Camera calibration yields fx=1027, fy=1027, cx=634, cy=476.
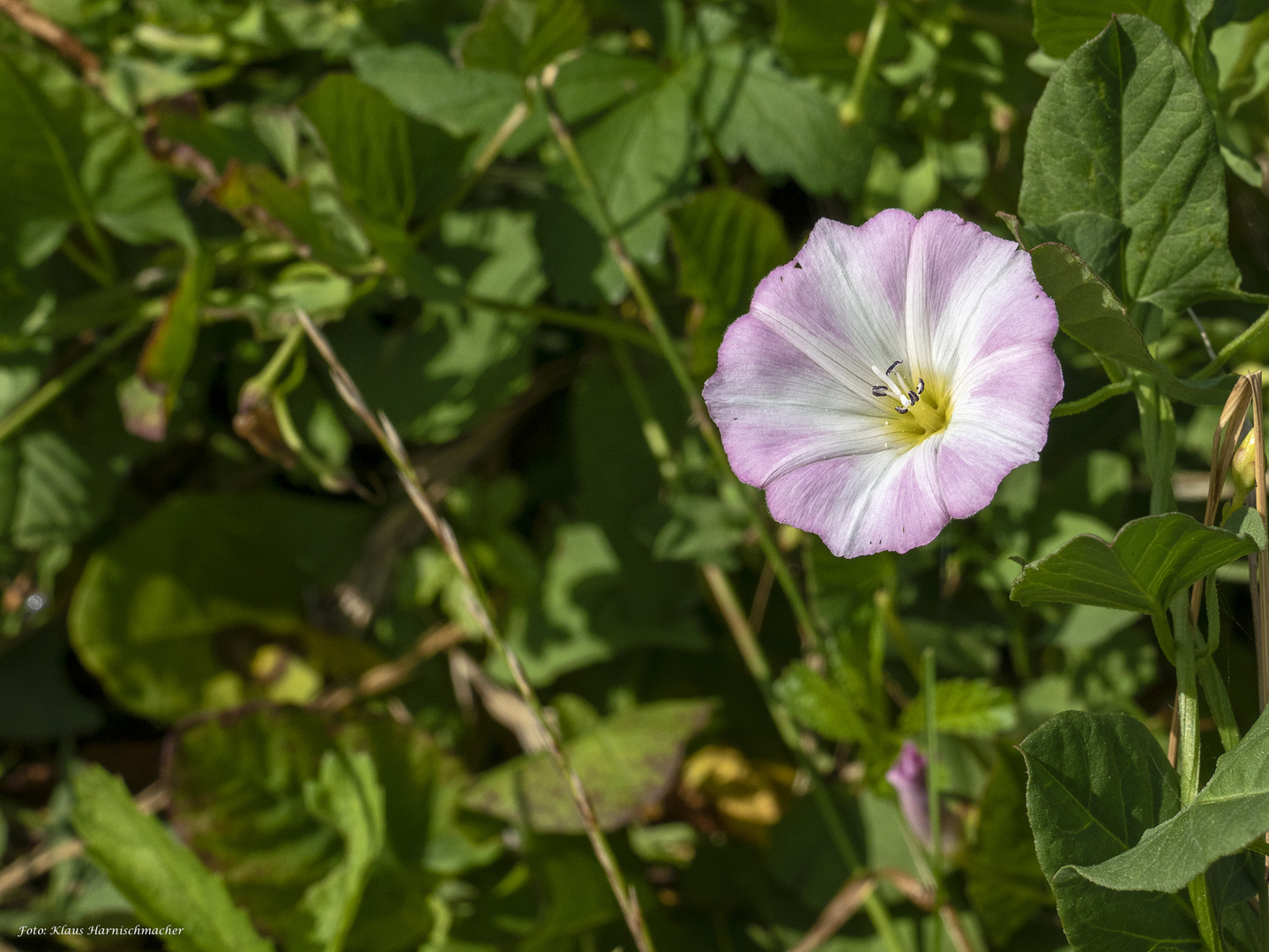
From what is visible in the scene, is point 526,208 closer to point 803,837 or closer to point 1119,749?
point 803,837

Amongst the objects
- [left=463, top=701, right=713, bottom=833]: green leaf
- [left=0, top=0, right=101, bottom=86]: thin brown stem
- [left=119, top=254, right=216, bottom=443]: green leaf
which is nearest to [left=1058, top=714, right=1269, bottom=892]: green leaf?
[left=463, top=701, right=713, bottom=833]: green leaf

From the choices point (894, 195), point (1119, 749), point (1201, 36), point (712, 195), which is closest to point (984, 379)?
point (1119, 749)

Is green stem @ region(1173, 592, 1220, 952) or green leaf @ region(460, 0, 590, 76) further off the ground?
green leaf @ region(460, 0, 590, 76)

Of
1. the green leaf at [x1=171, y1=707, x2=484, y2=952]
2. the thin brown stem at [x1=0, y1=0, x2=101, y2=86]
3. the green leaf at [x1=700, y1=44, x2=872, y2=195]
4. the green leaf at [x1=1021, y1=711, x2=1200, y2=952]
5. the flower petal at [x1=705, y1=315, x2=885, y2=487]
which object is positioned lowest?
the green leaf at [x1=171, y1=707, x2=484, y2=952]

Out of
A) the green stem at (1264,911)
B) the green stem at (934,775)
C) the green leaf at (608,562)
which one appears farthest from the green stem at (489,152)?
the green stem at (1264,911)

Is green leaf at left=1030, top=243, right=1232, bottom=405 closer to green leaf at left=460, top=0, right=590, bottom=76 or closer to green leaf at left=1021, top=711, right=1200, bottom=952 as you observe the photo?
green leaf at left=1021, top=711, right=1200, bottom=952
